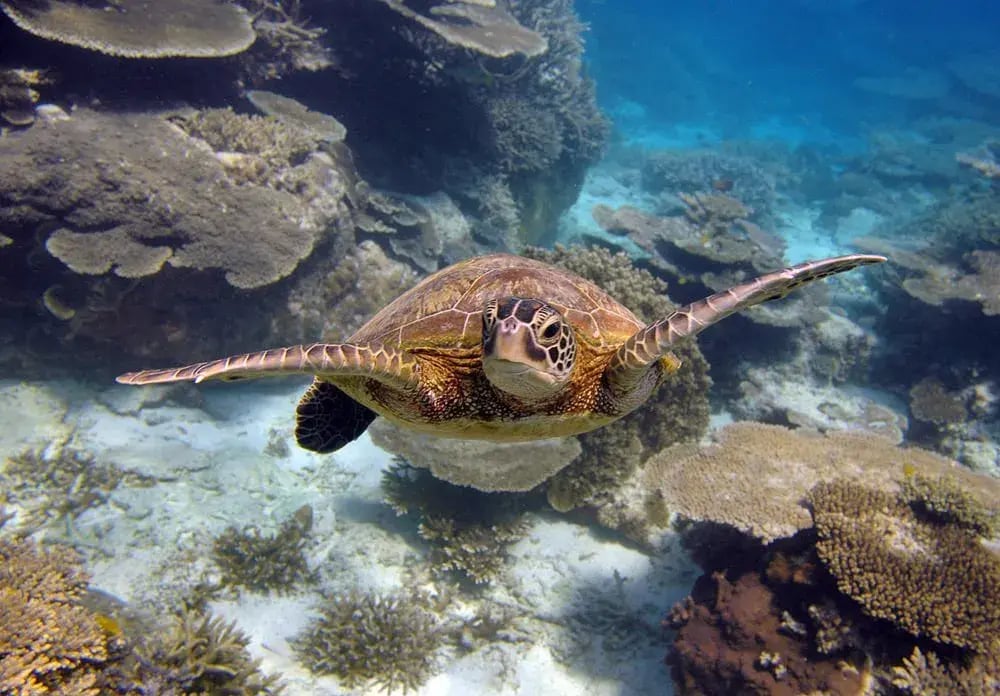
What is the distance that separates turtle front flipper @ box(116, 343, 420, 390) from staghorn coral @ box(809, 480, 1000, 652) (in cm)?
355

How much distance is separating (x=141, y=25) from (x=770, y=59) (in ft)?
223

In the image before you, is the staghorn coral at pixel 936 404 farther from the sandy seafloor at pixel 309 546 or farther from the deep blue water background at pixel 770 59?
the deep blue water background at pixel 770 59

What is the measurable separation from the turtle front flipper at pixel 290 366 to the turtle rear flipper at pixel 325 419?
1.57 meters

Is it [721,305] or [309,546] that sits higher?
[721,305]

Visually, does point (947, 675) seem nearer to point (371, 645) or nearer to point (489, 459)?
point (489, 459)

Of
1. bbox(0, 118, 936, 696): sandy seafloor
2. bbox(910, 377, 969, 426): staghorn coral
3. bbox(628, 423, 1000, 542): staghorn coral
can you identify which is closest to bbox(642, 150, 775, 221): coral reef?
bbox(910, 377, 969, 426): staghorn coral

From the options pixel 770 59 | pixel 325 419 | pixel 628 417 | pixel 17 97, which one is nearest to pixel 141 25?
pixel 17 97

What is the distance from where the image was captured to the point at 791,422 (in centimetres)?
748

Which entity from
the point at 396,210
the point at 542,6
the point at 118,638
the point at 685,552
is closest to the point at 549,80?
the point at 542,6

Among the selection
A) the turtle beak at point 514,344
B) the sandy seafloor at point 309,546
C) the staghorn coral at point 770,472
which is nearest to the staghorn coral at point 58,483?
the sandy seafloor at point 309,546

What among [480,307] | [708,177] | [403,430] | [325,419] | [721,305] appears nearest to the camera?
[721,305]

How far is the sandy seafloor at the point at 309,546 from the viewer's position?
4582 millimetres

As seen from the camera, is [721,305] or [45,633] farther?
[45,633]

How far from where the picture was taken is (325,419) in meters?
3.96
